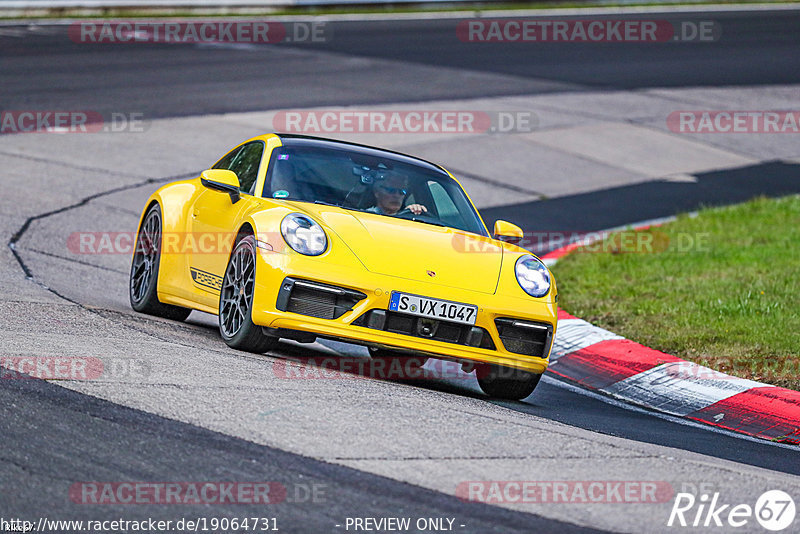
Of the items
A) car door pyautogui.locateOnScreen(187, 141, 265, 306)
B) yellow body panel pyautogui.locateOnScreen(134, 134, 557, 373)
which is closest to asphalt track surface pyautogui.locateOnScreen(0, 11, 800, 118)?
car door pyautogui.locateOnScreen(187, 141, 265, 306)

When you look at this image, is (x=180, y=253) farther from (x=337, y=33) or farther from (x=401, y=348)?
(x=337, y=33)

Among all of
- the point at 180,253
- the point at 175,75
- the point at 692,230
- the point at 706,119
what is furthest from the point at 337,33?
the point at 180,253

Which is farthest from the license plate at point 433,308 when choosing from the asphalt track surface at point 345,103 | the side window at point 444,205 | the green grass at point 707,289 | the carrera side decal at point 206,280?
the green grass at point 707,289

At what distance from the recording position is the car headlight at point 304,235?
6883mm

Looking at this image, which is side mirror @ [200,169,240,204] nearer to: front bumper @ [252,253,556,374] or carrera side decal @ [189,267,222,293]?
carrera side decal @ [189,267,222,293]

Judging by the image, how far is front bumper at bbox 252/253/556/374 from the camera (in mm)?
6734

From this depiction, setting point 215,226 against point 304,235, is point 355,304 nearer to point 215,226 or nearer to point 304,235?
point 304,235

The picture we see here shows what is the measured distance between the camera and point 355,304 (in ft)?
22.2

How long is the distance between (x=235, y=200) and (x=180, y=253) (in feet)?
2.27

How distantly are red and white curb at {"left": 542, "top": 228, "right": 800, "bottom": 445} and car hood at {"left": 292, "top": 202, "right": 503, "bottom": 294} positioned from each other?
1421 millimetres

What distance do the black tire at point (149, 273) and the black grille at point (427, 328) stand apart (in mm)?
2315

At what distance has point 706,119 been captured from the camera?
20.7m

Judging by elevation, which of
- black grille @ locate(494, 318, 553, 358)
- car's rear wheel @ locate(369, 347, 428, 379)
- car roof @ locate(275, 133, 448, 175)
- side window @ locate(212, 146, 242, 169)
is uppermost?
car roof @ locate(275, 133, 448, 175)

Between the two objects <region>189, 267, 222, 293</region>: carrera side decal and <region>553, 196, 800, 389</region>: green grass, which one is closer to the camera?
<region>189, 267, 222, 293</region>: carrera side decal
